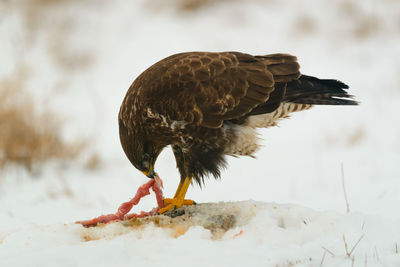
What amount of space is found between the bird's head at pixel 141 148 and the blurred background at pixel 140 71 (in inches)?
38.0

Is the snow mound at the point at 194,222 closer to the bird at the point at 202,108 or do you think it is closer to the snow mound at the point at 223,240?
the snow mound at the point at 223,240

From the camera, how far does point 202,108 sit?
302 centimetres

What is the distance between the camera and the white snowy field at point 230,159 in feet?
7.16

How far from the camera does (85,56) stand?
859cm

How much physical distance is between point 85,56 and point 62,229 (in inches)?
256

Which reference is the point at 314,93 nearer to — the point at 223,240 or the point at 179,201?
the point at 179,201

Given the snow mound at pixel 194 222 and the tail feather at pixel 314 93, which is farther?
the tail feather at pixel 314 93

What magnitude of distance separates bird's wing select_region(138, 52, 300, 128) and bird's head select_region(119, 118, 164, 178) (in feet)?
0.66

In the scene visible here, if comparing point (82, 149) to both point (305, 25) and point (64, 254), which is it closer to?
point (64, 254)

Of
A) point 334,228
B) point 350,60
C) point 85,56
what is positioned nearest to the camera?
point 334,228

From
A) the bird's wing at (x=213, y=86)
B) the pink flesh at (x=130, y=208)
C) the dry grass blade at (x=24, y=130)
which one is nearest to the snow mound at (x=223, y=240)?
the pink flesh at (x=130, y=208)

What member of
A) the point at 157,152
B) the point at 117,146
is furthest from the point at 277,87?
the point at 117,146

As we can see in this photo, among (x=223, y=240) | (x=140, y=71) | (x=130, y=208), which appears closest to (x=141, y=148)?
(x=130, y=208)

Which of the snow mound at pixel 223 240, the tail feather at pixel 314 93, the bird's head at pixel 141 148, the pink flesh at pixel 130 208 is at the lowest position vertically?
the snow mound at pixel 223 240
